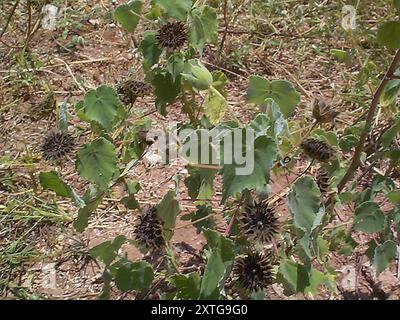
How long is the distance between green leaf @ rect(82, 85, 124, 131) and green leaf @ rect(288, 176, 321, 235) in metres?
0.36

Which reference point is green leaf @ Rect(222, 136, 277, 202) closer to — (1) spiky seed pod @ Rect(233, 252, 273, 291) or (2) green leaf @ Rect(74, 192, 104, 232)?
(1) spiky seed pod @ Rect(233, 252, 273, 291)

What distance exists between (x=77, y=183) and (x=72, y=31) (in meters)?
0.74

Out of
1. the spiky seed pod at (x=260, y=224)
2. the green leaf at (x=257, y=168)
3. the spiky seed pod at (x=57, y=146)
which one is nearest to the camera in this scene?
the green leaf at (x=257, y=168)

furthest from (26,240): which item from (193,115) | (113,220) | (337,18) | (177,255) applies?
(337,18)

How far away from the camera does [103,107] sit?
4.05ft

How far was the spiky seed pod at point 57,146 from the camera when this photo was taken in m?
1.36

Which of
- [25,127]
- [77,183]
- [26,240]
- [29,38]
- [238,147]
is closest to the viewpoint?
[238,147]

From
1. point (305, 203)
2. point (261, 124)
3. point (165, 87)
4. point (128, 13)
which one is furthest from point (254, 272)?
point (128, 13)

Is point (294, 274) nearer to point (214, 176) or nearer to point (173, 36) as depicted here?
point (214, 176)

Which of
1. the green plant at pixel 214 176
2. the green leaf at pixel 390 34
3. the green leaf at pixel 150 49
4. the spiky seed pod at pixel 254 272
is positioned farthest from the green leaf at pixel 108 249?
the green leaf at pixel 390 34

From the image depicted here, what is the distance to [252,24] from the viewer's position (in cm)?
237

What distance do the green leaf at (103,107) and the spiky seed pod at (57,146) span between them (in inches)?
5.5

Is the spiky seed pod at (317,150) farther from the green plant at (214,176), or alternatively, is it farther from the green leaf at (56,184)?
the green leaf at (56,184)

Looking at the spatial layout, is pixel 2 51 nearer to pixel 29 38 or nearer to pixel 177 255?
pixel 29 38
